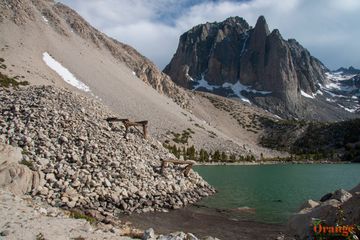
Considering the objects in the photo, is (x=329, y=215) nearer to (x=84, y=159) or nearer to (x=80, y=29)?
(x=84, y=159)

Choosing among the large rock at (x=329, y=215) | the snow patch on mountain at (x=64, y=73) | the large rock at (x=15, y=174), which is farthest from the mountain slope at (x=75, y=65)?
the large rock at (x=329, y=215)

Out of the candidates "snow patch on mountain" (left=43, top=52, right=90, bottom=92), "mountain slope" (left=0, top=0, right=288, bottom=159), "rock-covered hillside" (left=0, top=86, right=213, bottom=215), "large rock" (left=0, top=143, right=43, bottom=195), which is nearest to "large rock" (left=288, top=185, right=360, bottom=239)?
"rock-covered hillside" (left=0, top=86, right=213, bottom=215)

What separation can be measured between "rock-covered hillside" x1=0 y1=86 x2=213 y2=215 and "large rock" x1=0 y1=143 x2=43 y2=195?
101mm

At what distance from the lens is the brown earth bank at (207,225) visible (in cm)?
2317

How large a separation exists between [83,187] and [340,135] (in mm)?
164276

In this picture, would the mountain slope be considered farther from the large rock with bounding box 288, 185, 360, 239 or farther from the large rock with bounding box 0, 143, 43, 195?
the large rock with bounding box 288, 185, 360, 239

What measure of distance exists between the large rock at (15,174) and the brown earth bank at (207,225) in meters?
6.80

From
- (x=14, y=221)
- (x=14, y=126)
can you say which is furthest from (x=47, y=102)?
(x=14, y=221)

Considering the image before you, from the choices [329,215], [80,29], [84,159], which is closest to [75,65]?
[80,29]

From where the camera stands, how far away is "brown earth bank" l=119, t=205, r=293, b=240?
2317 centimetres

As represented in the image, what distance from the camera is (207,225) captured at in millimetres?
25609

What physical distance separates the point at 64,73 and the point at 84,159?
279 ft

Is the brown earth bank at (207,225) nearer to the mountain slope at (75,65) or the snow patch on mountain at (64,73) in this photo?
the mountain slope at (75,65)

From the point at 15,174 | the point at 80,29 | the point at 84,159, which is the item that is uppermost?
the point at 80,29
